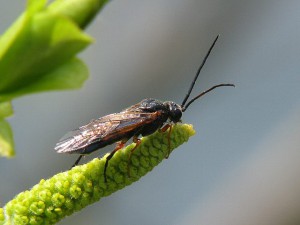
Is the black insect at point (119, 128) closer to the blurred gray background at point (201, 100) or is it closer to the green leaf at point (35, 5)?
the green leaf at point (35, 5)

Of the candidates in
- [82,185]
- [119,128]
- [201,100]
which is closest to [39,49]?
[82,185]

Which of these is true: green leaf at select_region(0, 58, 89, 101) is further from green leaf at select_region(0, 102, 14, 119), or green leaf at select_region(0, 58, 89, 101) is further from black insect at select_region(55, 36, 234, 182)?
black insect at select_region(55, 36, 234, 182)

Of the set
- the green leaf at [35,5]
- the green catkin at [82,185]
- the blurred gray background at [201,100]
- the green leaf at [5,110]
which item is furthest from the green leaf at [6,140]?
the blurred gray background at [201,100]

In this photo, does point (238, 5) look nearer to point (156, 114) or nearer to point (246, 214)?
point (246, 214)

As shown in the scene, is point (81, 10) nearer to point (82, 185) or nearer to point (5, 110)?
point (5, 110)

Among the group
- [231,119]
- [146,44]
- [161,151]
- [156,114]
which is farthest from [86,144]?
[231,119]
